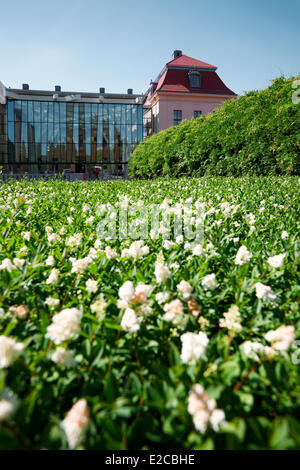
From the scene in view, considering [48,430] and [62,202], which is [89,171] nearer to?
[62,202]

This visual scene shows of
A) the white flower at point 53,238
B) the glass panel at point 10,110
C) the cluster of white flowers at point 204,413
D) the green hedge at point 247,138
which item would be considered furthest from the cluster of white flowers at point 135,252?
the glass panel at point 10,110

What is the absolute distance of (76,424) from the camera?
2.58ft

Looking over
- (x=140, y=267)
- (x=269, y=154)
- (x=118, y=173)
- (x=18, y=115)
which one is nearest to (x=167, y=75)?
(x=118, y=173)

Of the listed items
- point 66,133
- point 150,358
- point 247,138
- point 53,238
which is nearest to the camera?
point 150,358

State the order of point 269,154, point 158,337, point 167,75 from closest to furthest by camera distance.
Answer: point 158,337, point 269,154, point 167,75

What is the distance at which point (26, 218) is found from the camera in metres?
3.73

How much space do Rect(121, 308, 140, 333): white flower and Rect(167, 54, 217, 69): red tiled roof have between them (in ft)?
129

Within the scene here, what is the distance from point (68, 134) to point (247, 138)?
109ft

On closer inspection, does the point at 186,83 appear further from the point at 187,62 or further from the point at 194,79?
the point at 187,62

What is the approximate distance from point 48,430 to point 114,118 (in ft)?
133

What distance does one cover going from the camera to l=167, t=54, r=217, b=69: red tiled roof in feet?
116

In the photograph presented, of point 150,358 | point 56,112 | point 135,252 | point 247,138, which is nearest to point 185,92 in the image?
point 56,112

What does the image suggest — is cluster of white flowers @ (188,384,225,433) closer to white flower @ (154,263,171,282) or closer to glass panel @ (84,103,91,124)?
white flower @ (154,263,171,282)

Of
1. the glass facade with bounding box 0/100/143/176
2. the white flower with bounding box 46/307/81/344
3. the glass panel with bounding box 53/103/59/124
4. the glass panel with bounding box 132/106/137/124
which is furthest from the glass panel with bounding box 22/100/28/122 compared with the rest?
the white flower with bounding box 46/307/81/344
